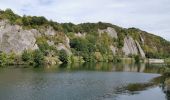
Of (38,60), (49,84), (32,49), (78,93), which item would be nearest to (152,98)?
(78,93)

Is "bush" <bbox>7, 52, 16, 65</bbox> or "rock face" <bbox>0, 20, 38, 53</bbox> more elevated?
"rock face" <bbox>0, 20, 38, 53</bbox>

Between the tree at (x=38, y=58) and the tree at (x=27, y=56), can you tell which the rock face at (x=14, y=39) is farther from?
the tree at (x=38, y=58)

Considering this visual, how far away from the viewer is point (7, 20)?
569ft

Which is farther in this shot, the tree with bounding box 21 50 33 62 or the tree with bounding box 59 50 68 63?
the tree with bounding box 59 50 68 63

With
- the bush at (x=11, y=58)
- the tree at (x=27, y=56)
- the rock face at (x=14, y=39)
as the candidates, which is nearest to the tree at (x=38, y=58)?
the tree at (x=27, y=56)

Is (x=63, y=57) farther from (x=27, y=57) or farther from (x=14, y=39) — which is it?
(x=27, y=57)

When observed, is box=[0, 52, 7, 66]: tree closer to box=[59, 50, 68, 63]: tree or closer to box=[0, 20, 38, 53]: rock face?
box=[0, 20, 38, 53]: rock face

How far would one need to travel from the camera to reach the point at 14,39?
558 ft

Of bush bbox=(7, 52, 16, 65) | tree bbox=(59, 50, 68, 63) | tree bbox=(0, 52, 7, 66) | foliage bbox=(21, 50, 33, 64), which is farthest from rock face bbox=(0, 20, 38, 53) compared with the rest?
tree bbox=(59, 50, 68, 63)

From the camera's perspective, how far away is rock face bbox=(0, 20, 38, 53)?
165 m

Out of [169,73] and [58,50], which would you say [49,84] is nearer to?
[169,73]

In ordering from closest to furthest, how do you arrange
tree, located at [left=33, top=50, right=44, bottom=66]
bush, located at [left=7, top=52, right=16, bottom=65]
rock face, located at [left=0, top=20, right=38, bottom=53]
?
bush, located at [left=7, top=52, right=16, bottom=65] → tree, located at [left=33, top=50, right=44, bottom=66] → rock face, located at [left=0, top=20, right=38, bottom=53]

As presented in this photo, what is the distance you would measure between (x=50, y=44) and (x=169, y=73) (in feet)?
364

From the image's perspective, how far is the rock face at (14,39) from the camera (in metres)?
165
